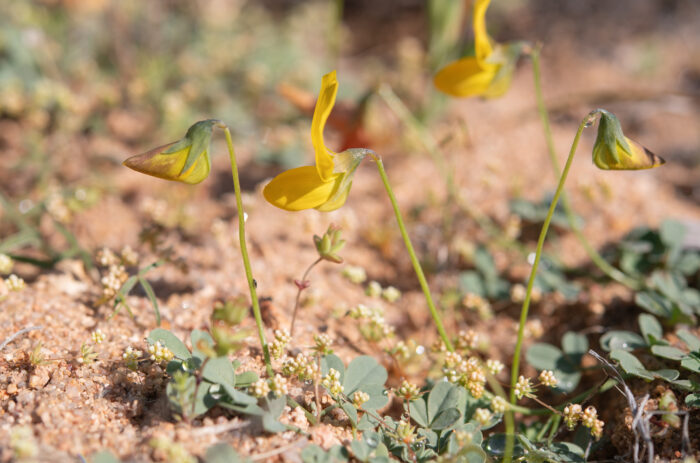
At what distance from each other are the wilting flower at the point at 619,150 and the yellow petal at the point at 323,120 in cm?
67

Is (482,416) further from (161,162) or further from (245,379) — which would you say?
(161,162)

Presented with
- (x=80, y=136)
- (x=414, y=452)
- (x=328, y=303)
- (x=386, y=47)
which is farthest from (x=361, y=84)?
(x=414, y=452)

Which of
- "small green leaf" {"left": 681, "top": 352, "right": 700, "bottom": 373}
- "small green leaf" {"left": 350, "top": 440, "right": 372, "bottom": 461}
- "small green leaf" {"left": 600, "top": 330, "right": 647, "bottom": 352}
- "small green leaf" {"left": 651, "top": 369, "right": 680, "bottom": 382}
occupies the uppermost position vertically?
A: "small green leaf" {"left": 681, "top": 352, "right": 700, "bottom": 373}

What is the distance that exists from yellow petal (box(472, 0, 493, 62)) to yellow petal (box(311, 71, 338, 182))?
0.65m

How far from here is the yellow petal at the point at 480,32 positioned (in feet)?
5.54

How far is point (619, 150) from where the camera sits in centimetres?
139

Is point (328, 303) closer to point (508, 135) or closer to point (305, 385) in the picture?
point (305, 385)

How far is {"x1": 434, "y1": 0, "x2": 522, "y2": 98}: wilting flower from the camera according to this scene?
1884 millimetres

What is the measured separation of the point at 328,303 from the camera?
200 cm

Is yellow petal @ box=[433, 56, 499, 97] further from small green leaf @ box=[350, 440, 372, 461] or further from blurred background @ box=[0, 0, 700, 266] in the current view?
small green leaf @ box=[350, 440, 372, 461]

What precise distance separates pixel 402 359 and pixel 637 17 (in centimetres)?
338

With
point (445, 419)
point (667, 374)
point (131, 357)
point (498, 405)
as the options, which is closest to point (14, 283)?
point (131, 357)

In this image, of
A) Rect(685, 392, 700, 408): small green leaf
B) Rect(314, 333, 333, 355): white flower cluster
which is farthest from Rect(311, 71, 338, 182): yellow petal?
Rect(685, 392, 700, 408): small green leaf

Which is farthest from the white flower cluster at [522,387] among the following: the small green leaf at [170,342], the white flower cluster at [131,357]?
the white flower cluster at [131,357]
